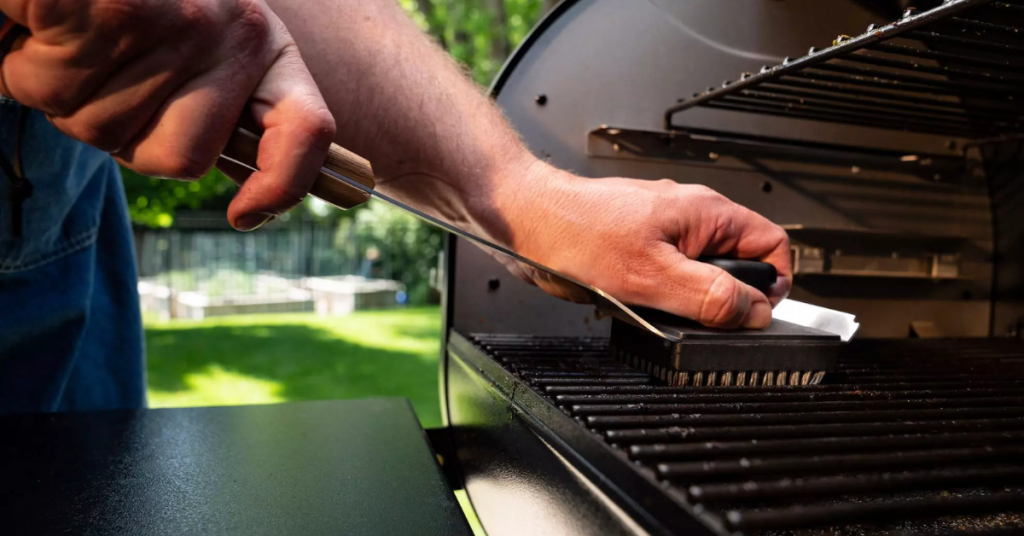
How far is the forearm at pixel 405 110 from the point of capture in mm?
805

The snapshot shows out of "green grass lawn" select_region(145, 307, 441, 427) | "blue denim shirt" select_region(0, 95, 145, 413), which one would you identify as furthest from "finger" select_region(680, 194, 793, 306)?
"green grass lawn" select_region(145, 307, 441, 427)

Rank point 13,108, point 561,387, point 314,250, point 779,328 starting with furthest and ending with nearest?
point 314,250 → point 13,108 → point 779,328 → point 561,387

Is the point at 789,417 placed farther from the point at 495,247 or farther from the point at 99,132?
the point at 99,132

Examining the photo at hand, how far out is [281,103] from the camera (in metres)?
0.52

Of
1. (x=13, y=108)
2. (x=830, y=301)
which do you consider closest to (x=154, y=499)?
(x=13, y=108)

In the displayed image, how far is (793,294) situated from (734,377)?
43 centimetres

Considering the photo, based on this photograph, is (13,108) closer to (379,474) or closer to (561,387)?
(379,474)

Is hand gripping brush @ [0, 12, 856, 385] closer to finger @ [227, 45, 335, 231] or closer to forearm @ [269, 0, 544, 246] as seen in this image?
finger @ [227, 45, 335, 231]

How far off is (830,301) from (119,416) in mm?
1035

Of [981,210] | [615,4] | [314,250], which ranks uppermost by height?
[615,4]

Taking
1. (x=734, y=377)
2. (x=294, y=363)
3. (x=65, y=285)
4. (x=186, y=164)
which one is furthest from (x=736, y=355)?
(x=294, y=363)

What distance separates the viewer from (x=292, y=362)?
4.98 metres

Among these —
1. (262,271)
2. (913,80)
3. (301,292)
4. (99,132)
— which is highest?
(913,80)

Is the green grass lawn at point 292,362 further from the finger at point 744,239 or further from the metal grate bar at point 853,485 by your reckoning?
the metal grate bar at point 853,485
